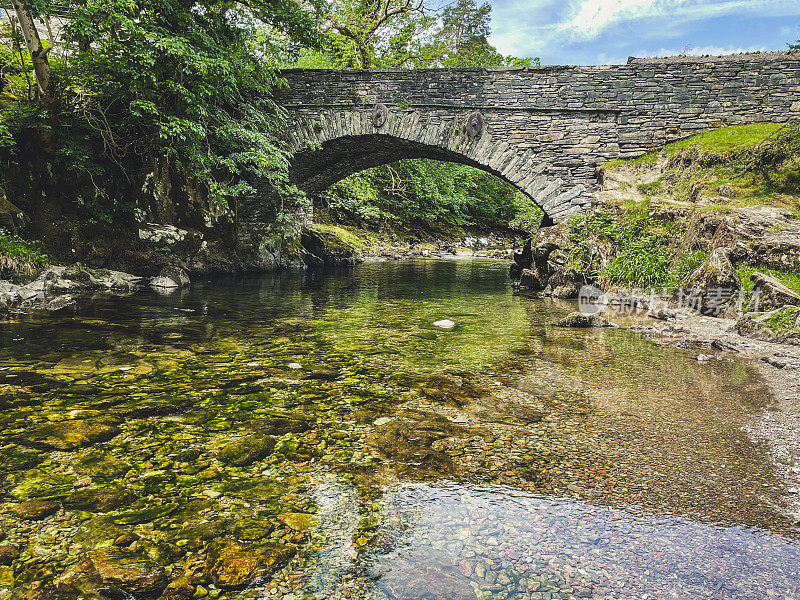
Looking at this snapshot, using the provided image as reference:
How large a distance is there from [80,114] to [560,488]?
37.3ft

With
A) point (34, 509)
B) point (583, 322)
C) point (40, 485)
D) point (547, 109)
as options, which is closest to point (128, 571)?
point (34, 509)

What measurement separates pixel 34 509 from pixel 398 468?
5.89 ft

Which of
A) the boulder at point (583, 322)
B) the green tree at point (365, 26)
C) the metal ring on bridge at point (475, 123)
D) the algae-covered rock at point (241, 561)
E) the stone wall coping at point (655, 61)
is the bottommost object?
the algae-covered rock at point (241, 561)

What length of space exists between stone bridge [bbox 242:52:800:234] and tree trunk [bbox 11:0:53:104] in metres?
5.79

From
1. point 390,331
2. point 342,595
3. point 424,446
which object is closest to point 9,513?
point 342,595

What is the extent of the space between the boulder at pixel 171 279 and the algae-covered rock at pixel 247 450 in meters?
8.28

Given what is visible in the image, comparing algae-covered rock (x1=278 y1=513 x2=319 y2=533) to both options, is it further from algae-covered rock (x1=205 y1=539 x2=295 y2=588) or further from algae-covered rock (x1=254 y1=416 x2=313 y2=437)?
algae-covered rock (x1=254 y1=416 x2=313 y2=437)

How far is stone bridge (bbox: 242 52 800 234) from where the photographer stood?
37.4 feet

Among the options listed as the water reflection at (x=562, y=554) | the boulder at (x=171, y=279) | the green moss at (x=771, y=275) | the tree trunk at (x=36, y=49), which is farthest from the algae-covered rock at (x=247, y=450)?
the tree trunk at (x=36, y=49)

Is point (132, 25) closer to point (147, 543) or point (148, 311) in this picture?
point (148, 311)

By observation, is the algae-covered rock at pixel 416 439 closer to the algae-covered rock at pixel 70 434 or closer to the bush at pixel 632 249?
the algae-covered rock at pixel 70 434

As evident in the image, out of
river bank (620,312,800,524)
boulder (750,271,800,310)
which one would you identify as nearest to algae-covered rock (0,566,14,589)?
river bank (620,312,800,524)

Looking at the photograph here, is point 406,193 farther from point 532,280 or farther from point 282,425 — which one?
point 282,425

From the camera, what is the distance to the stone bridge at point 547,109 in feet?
37.4
